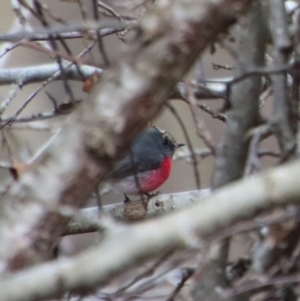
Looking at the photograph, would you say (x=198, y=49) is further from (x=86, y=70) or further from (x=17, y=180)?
(x=86, y=70)

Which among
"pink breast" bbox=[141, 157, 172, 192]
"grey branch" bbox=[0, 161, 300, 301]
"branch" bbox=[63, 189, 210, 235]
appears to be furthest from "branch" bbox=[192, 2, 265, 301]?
"pink breast" bbox=[141, 157, 172, 192]

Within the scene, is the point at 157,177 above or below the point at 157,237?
below

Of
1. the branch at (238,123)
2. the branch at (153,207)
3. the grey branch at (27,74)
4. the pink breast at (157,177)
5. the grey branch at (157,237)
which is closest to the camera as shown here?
the grey branch at (157,237)

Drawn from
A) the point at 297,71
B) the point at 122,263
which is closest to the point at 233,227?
the point at 122,263

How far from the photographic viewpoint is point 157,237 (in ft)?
4.65

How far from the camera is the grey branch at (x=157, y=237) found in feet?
4.64

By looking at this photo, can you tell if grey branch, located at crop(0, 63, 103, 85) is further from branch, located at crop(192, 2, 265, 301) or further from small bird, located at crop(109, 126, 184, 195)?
branch, located at crop(192, 2, 265, 301)

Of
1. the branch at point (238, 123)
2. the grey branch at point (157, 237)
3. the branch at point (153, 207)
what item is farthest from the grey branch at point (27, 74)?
the grey branch at point (157, 237)

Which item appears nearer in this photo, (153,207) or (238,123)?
(238,123)

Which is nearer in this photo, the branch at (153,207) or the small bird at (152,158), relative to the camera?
the branch at (153,207)

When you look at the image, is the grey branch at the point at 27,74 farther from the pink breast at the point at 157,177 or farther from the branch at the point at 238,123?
the branch at the point at 238,123

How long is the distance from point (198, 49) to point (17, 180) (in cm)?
64

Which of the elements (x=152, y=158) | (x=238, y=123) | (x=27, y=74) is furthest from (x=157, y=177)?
(x=238, y=123)

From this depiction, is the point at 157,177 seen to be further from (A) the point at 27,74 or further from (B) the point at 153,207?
(B) the point at 153,207
